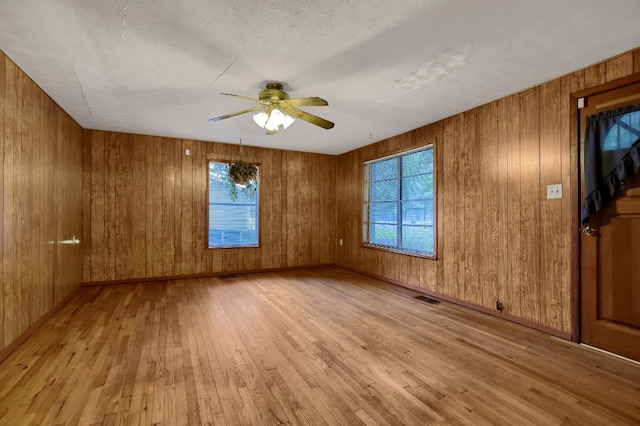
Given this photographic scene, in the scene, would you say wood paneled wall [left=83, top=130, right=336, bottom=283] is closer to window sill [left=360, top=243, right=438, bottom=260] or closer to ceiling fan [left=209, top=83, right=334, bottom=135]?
window sill [left=360, top=243, right=438, bottom=260]

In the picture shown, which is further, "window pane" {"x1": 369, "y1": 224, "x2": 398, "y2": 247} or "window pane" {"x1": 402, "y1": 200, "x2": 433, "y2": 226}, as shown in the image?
"window pane" {"x1": 369, "y1": 224, "x2": 398, "y2": 247}

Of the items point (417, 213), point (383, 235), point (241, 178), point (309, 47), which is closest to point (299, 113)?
point (309, 47)

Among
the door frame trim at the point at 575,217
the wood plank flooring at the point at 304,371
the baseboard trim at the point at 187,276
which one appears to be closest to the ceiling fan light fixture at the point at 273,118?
the wood plank flooring at the point at 304,371

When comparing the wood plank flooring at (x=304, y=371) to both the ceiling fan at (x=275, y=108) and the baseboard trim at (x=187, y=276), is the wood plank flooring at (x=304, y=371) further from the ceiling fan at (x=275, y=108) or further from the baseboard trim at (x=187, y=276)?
the ceiling fan at (x=275, y=108)

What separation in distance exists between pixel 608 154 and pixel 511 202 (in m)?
0.91

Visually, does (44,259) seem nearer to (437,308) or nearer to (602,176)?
(437,308)

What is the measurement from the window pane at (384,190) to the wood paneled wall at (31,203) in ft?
15.1

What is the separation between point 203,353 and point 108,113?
11.1 ft

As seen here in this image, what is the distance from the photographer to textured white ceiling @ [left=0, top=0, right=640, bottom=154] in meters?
1.92

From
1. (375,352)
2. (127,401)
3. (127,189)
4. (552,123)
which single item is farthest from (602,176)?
(127,189)

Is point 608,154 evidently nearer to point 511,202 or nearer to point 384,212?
point 511,202

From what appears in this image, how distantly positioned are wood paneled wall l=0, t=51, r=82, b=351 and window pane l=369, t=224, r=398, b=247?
460 centimetres

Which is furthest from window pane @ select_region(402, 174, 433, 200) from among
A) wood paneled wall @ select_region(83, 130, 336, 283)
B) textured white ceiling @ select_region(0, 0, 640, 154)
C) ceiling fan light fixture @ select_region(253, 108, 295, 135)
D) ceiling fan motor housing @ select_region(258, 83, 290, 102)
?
ceiling fan motor housing @ select_region(258, 83, 290, 102)

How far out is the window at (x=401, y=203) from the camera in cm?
441
